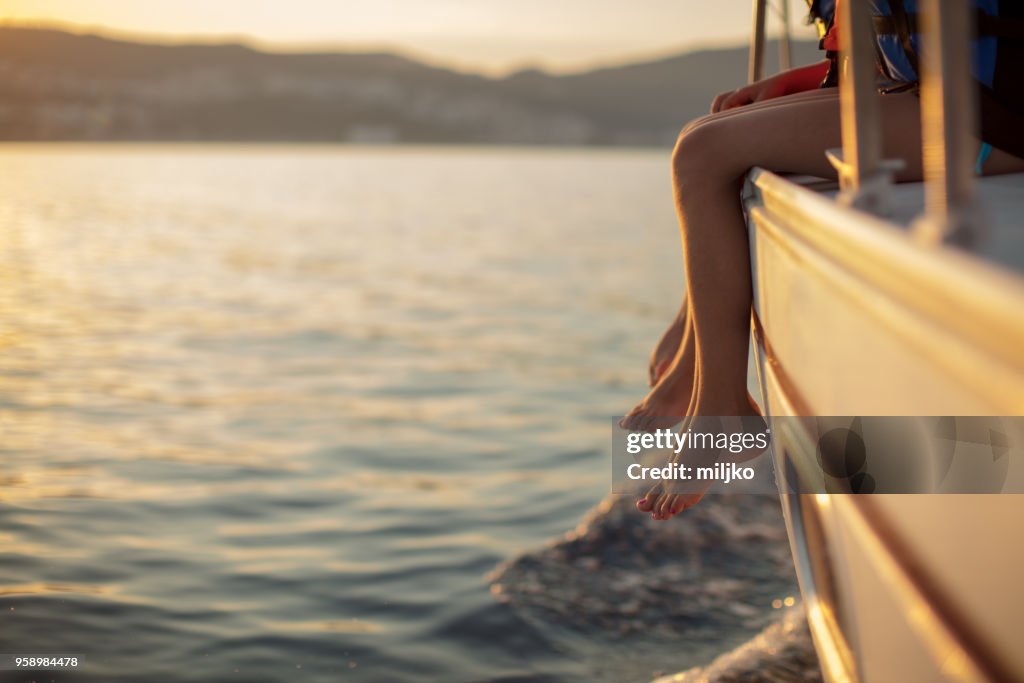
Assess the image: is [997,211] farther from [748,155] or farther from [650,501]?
[650,501]

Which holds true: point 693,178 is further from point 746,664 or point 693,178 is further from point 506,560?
point 506,560

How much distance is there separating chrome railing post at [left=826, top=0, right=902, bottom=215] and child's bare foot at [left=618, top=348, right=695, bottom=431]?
115 cm

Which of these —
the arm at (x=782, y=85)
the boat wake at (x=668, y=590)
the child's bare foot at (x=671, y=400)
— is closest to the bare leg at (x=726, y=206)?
the child's bare foot at (x=671, y=400)

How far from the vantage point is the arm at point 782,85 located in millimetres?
2580

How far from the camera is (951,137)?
112cm

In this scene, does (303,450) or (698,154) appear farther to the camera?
(303,450)

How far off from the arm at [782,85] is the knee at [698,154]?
1.49ft

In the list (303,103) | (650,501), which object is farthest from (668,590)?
(303,103)

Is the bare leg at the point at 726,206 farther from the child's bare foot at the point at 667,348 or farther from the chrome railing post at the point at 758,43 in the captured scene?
the chrome railing post at the point at 758,43

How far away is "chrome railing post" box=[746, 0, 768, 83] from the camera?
306 centimetres

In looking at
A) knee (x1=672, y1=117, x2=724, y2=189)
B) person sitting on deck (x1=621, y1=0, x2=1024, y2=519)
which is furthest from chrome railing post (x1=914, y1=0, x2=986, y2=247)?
knee (x1=672, y1=117, x2=724, y2=189)

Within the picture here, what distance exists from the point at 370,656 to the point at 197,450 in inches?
126

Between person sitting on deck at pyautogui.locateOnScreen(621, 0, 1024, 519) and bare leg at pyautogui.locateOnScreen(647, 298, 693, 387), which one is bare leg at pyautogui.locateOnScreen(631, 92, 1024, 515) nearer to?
person sitting on deck at pyautogui.locateOnScreen(621, 0, 1024, 519)

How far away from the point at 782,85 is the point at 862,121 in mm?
1259
